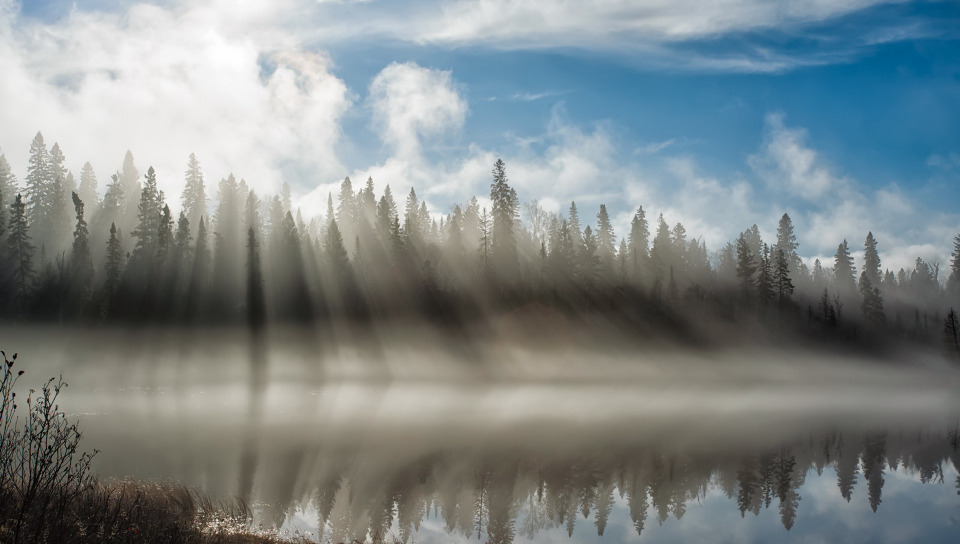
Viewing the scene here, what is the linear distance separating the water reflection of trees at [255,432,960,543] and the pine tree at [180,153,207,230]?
375 feet

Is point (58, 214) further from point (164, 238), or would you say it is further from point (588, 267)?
point (588, 267)

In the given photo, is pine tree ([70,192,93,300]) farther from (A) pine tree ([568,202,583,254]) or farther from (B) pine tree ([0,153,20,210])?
(A) pine tree ([568,202,583,254])

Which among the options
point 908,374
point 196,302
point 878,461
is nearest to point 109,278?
point 196,302

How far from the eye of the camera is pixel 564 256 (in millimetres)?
116938

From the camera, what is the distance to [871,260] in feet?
532

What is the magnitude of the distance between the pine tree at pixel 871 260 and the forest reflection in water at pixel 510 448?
79.3m

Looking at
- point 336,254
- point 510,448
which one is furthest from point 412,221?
point 510,448

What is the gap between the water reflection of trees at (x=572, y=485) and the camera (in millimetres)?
24422

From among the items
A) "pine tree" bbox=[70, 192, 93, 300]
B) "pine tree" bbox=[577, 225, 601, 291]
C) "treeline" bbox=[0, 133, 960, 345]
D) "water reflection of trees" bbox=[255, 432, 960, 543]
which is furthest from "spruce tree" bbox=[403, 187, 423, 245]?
"water reflection of trees" bbox=[255, 432, 960, 543]

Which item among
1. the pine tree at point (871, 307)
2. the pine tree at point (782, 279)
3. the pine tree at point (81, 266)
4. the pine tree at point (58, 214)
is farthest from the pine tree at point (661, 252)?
the pine tree at point (58, 214)

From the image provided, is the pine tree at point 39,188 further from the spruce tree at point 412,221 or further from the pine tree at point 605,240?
the pine tree at point 605,240

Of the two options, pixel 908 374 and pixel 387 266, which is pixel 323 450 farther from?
pixel 908 374

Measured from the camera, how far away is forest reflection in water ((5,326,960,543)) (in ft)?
83.6

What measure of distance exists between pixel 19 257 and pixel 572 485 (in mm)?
109568
